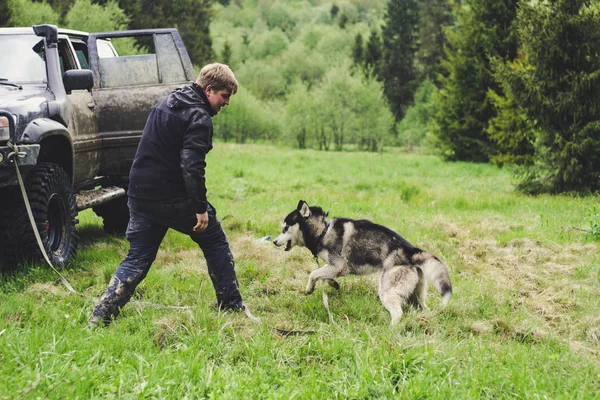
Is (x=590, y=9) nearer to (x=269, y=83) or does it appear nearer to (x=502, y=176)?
(x=502, y=176)

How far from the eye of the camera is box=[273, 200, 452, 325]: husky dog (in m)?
4.92

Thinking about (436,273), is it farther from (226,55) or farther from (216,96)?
(226,55)

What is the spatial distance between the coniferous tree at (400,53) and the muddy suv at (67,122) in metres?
51.5

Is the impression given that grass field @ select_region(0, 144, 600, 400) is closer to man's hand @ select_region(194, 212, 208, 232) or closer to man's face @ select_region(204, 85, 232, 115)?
man's hand @ select_region(194, 212, 208, 232)

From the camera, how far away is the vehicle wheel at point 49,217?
18.5ft

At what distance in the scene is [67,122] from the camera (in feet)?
21.0

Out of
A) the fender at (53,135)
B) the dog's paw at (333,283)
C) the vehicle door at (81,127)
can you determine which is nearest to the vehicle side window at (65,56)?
the vehicle door at (81,127)

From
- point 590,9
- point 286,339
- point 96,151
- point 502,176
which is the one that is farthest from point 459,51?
point 286,339

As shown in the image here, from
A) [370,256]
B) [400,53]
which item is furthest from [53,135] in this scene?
[400,53]

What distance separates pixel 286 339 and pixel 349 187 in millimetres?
11595

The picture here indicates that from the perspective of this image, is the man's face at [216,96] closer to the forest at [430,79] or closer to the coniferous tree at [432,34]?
the forest at [430,79]

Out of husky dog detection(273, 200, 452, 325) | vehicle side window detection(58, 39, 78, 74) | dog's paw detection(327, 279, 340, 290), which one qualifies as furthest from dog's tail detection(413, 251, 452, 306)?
vehicle side window detection(58, 39, 78, 74)

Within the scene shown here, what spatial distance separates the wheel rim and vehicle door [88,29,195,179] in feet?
5.15

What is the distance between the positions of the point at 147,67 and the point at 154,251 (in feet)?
13.5
